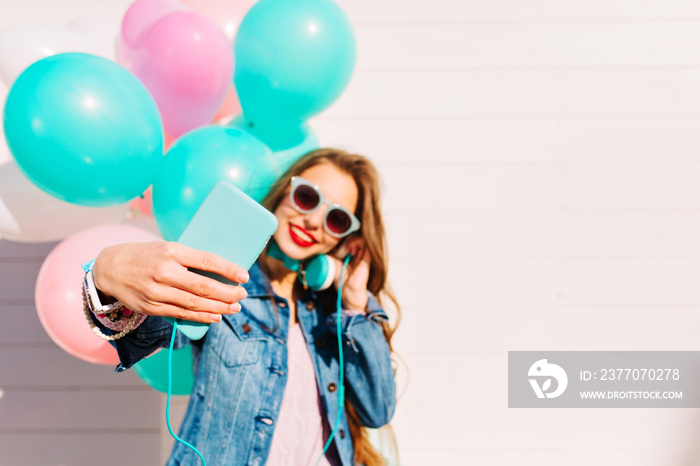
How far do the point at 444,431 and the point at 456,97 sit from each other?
1.33m

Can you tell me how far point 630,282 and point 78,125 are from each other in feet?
6.77

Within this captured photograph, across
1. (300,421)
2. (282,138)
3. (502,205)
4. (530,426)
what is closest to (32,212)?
(282,138)

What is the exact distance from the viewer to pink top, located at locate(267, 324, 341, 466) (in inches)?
61.4

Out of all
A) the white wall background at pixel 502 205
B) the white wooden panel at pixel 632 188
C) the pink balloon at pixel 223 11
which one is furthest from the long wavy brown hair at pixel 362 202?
the white wooden panel at pixel 632 188

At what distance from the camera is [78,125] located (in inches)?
50.2

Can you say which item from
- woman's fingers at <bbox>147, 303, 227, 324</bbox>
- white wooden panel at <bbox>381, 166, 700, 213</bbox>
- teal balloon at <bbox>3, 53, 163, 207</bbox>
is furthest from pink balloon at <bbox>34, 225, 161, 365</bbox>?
white wooden panel at <bbox>381, 166, 700, 213</bbox>

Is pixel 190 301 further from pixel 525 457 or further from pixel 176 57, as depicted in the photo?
pixel 525 457

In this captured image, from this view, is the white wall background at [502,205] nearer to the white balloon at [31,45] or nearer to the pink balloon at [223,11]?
the pink balloon at [223,11]

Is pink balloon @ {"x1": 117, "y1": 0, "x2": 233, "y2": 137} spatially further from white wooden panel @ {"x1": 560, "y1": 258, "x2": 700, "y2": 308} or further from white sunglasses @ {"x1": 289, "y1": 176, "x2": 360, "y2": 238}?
white wooden panel @ {"x1": 560, "y1": 258, "x2": 700, "y2": 308}

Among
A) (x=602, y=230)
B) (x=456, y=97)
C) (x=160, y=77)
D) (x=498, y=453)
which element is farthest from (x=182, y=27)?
(x=498, y=453)

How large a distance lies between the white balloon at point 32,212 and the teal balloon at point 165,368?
0.44 metres

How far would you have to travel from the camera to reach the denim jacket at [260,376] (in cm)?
149

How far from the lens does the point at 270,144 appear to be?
1.73m

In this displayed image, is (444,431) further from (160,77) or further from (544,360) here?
(160,77)
